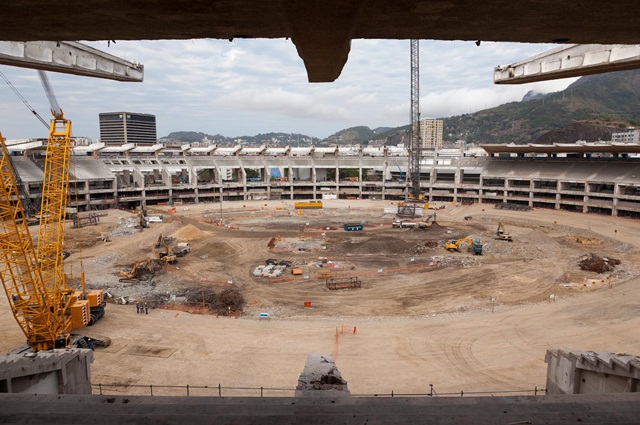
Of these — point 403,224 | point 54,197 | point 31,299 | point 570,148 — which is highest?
point 570,148

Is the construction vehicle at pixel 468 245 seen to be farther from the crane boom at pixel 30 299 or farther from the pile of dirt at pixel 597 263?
the crane boom at pixel 30 299

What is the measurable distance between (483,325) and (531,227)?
39.3 meters

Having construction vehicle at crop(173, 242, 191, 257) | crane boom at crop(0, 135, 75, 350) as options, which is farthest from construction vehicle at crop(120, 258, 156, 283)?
crane boom at crop(0, 135, 75, 350)

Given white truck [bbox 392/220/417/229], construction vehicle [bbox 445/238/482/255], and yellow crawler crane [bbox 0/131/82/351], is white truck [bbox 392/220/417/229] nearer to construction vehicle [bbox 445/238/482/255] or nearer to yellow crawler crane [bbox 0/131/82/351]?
construction vehicle [bbox 445/238/482/255]

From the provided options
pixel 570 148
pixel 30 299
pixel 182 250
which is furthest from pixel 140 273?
pixel 570 148

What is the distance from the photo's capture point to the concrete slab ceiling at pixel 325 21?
150 inches

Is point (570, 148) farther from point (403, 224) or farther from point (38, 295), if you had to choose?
point (38, 295)

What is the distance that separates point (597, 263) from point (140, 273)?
149ft

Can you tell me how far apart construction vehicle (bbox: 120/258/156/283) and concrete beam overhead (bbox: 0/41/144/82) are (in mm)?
22828

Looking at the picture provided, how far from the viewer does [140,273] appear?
3681 centimetres

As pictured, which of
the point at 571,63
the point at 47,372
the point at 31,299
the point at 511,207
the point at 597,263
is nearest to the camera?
the point at 47,372

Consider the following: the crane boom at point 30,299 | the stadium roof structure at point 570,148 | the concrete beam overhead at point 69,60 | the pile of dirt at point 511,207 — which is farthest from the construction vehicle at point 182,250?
the stadium roof structure at point 570,148

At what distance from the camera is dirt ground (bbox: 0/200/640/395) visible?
66.1 feet

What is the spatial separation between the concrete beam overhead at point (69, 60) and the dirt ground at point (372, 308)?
1525cm
